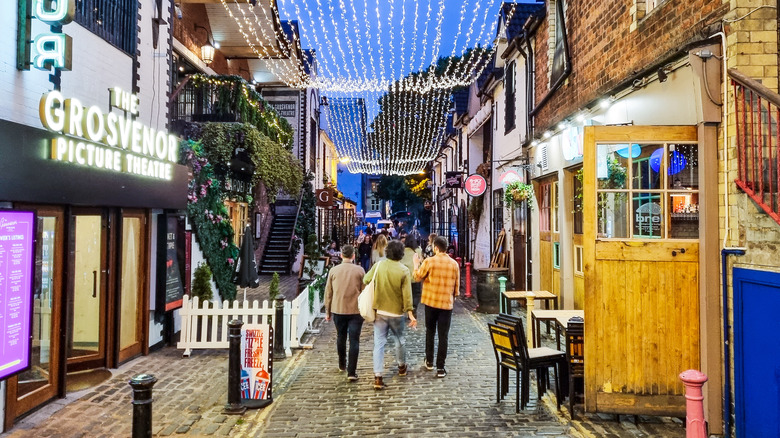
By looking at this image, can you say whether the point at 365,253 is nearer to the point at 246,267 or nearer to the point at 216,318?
the point at 246,267

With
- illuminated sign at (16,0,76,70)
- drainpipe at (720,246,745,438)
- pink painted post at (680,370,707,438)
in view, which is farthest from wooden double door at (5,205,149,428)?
drainpipe at (720,246,745,438)

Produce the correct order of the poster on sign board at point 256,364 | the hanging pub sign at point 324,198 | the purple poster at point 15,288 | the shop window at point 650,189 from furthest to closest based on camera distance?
the hanging pub sign at point 324,198 → the poster on sign board at point 256,364 → the shop window at point 650,189 → the purple poster at point 15,288

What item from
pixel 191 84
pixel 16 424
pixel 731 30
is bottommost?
pixel 16 424

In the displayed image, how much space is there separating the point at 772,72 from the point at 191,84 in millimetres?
13050

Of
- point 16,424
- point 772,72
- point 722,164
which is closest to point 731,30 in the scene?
point 772,72

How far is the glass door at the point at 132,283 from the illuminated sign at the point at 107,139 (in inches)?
34.7

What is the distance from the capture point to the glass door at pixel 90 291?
7.67m

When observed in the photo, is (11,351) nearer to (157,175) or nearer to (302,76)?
(157,175)

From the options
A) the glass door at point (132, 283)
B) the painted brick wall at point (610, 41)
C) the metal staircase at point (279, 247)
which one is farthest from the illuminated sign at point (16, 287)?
the metal staircase at point (279, 247)

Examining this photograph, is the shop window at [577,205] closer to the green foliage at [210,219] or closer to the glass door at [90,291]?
the green foliage at [210,219]

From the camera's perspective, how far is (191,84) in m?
14.4

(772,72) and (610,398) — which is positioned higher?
(772,72)

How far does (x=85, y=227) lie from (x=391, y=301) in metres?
4.47

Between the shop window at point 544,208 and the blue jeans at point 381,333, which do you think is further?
the shop window at point 544,208
